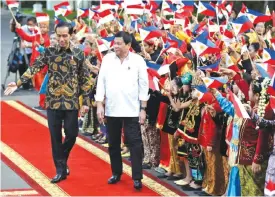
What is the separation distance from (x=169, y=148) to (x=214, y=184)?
150 centimetres

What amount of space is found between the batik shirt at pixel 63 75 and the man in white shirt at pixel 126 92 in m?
0.35

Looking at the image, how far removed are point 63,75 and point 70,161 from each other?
2014 mm

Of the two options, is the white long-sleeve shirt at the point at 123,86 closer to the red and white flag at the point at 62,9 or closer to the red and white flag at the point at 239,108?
the red and white flag at the point at 239,108

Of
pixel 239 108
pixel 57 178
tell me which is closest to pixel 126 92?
pixel 57 178

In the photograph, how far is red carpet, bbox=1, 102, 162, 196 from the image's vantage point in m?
9.95

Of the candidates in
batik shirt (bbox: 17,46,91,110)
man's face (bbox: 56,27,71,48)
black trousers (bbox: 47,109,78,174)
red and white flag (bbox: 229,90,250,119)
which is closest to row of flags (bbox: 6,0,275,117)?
red and white flag (bbox: 229,90,250,119)

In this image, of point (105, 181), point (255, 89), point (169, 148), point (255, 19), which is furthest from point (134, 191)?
point (255, 19)

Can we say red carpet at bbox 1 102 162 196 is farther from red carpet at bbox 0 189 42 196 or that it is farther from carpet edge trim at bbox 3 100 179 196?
red carpet at bbox 0 189 42 196

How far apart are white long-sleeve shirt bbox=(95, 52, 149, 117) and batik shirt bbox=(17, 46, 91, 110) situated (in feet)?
1.16

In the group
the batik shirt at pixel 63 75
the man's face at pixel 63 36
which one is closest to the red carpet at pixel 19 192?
the batik shirt at pixel 63 75

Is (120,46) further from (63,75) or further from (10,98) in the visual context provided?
(10,98)

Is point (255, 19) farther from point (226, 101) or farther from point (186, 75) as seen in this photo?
point (226, 101)

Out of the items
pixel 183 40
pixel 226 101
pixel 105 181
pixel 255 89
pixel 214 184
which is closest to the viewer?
pixel 255 89

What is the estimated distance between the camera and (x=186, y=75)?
10055 millimetres
